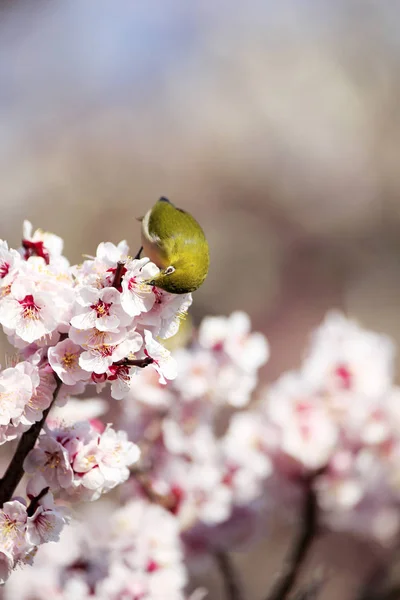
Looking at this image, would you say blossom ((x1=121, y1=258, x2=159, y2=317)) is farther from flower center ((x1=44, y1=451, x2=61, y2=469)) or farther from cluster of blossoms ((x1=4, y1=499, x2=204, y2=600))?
cluster of blossoms ((x1=4, y1=499, x2=204, y2=600))

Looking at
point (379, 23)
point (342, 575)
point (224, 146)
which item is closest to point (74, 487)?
point (342, 575)

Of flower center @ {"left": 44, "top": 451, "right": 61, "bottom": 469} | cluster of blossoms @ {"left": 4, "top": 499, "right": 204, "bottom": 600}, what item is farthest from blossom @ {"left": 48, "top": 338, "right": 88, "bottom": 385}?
cluster of blossoms @ {"left": 4, "top": 499, "right": 204, "bottom": 600}

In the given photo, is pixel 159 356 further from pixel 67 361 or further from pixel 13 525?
pixel 13 525

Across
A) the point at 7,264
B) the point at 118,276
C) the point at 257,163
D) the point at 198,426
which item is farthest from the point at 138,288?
the point at 257,163

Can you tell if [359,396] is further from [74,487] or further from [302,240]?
[302,240]

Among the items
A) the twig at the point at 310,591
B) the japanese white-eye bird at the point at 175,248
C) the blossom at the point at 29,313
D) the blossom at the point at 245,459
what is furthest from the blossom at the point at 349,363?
the blossom at the point at 29,313

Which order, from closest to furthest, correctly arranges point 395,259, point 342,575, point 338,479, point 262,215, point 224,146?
point 338,479 < point 342,575 < point 395,259 < point 262,215 < point 224,146
